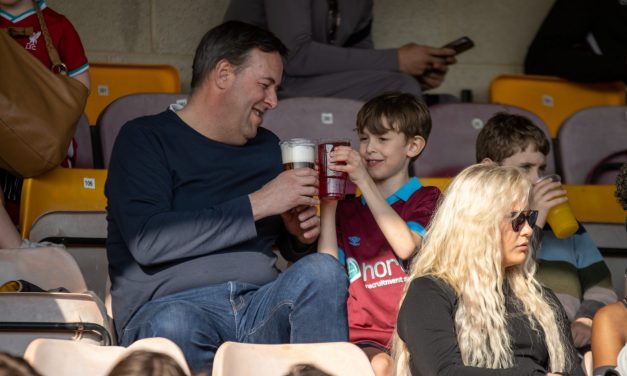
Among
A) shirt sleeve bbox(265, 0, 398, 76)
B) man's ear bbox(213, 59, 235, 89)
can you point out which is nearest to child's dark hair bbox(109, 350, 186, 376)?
man's ear bbox(213, 59, 235, 89)

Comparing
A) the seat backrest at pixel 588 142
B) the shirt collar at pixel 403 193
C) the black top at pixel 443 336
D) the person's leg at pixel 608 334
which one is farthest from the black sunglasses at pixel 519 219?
the seat backrest at pixel 588 142

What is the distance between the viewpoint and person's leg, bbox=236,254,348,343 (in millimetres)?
3166

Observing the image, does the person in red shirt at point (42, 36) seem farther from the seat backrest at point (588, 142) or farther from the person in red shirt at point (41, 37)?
the seat backrest at point (588, 142)

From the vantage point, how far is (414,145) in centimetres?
393

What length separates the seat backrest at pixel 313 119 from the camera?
4.88 m

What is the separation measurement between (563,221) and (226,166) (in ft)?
4.17

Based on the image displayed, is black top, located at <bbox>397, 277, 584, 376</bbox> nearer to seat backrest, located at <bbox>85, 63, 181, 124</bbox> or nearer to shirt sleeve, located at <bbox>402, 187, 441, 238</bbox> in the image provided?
shirt sleeve, located at <bbox>402, 187, 441, 238</bbox>

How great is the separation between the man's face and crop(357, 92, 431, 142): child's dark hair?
1.28 feet

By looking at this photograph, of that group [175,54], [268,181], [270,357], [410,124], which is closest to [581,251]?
[410,124]

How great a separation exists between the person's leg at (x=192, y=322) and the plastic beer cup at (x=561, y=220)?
134 cm

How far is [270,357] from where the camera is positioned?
292cm

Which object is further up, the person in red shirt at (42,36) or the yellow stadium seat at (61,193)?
the person in red shirt at (42,36)

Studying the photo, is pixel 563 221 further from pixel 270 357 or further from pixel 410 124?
pixel 270 357

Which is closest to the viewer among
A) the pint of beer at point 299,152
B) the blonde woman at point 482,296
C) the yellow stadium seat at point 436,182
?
the blonde woman at point 482,296
